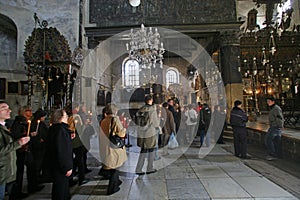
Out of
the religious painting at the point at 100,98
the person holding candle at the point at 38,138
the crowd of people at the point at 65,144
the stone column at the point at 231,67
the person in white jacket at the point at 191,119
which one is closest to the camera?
the crowd of people at the point at 65,144

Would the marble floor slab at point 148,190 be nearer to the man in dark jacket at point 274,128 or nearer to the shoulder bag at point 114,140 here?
the shoulder bag at point 114,140

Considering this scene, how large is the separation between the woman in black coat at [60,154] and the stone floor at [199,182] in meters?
0.69

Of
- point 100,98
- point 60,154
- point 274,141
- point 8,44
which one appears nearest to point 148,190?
point 60,154

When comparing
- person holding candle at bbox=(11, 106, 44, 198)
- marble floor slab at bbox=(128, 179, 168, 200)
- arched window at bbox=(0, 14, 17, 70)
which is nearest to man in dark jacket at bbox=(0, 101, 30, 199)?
person holding candle at bbox=(11, 106, 44, 198)

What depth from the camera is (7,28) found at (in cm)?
1152

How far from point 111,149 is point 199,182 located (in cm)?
170

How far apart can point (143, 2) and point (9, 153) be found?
1099 cm

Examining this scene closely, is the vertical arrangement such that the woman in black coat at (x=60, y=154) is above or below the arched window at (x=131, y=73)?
below

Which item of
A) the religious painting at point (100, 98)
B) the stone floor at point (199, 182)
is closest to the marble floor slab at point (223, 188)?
the stone floor at point (199, 182)

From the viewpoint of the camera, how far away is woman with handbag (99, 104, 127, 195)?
→ 3350mm

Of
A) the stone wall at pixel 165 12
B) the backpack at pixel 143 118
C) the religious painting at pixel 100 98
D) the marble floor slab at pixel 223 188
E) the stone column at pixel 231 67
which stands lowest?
the marble floor slab at pixel 223 188

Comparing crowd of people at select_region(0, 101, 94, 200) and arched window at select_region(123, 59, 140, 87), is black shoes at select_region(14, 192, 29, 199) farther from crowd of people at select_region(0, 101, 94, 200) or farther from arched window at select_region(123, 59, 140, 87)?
arched window at select_region(123, 59, 140, 87)

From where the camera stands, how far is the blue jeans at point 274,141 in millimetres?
5508

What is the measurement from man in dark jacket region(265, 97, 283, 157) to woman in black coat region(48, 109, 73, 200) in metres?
4.89
